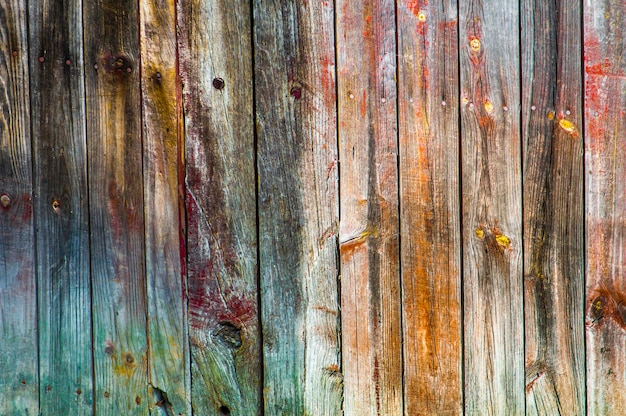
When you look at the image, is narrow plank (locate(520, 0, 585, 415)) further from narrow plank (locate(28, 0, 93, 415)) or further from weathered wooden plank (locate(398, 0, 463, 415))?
narrow plank (locate(28, 0, 93, 415))

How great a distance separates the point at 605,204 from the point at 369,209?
764mm

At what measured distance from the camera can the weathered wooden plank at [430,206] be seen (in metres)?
1.75

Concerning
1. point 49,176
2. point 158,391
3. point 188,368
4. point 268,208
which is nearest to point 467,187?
point 268,208

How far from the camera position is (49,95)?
1734 millimetres

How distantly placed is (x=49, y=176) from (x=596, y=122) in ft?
5.75

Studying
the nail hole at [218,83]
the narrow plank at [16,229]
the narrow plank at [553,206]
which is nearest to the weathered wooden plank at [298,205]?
the nail hole at [218,83]

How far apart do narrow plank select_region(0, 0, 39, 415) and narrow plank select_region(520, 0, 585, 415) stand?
62.4 inches

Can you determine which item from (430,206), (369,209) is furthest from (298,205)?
(430,206)

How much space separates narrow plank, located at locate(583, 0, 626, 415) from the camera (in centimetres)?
176

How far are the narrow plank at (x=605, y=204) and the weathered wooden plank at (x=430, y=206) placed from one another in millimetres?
427

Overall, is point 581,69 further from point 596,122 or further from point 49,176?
point 49,176

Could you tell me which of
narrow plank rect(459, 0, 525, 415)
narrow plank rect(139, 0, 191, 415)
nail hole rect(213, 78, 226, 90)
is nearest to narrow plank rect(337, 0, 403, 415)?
narrow plank rect(459, 0, 525, 415)

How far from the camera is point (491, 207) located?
5.80 ft

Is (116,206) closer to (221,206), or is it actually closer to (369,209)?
(221,206)
